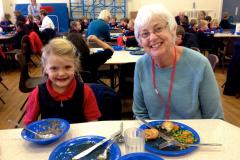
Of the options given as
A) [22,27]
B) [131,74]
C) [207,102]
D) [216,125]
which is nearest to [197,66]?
[207,102]

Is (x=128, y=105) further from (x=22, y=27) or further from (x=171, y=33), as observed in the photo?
(x=22, y=27)

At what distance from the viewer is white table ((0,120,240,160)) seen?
1.04 meters

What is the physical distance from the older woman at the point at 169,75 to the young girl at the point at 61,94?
→ 1.26 feet

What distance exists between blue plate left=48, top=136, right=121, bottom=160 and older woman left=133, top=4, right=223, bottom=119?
0.52 meters

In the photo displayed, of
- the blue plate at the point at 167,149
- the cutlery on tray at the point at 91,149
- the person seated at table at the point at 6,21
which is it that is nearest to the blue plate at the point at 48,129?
the cutlery on tray at the point at 91,149

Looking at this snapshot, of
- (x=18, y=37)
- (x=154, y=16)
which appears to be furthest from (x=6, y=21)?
(x=154, y=16)

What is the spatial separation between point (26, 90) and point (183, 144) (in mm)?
2399

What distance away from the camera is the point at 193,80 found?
4.69ft

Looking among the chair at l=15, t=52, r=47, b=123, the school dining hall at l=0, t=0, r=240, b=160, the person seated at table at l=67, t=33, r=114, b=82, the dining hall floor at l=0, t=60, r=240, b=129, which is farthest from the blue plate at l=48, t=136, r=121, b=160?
the dining hall floor at l=0, t=60, r=240, b=129

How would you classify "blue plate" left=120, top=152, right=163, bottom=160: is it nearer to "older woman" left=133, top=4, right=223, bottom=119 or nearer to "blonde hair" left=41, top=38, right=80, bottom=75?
"older woman" left=133, top=4, right=223, bottom=119

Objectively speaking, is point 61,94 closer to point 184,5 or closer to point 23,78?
point 23,78

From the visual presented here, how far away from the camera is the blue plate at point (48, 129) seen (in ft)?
3.70

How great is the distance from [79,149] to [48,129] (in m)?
0.27

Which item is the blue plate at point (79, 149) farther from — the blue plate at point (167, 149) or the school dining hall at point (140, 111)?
the blue plate at point (167, 149)
